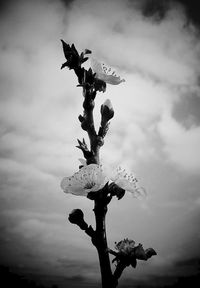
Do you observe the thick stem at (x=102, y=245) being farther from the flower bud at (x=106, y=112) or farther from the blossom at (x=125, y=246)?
the flower bud at (x=106, y=112)

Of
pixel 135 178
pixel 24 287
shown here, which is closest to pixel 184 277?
pixel 24 287

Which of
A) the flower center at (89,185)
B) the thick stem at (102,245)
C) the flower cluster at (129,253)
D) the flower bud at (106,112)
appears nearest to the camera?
the thick stem at (102,245)

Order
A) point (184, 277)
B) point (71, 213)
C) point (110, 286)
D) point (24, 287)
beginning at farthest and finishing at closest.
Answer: point (184, 277), point (24, 287), point (71, 213), point (110, 286)

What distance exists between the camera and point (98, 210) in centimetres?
357

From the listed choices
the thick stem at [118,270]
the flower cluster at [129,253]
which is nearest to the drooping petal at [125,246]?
the flower cluster at [129,253]

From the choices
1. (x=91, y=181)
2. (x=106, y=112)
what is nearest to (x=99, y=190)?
(x=91, y=181)

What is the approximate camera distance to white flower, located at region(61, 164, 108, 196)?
3492 mm

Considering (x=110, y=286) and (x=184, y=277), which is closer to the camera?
(x=110, y=286)

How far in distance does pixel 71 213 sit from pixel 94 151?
1092 millimetres

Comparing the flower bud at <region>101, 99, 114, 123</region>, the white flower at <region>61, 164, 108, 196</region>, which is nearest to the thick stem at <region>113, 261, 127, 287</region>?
the white flower at <region>61, 164, 108, 196</region>

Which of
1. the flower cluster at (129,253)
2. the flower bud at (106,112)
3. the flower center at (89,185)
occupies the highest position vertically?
the flower bud at (106,112)

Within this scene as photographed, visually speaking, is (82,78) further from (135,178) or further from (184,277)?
(184,277)

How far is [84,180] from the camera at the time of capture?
12.2 feet

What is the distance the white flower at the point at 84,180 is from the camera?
11.5ft
